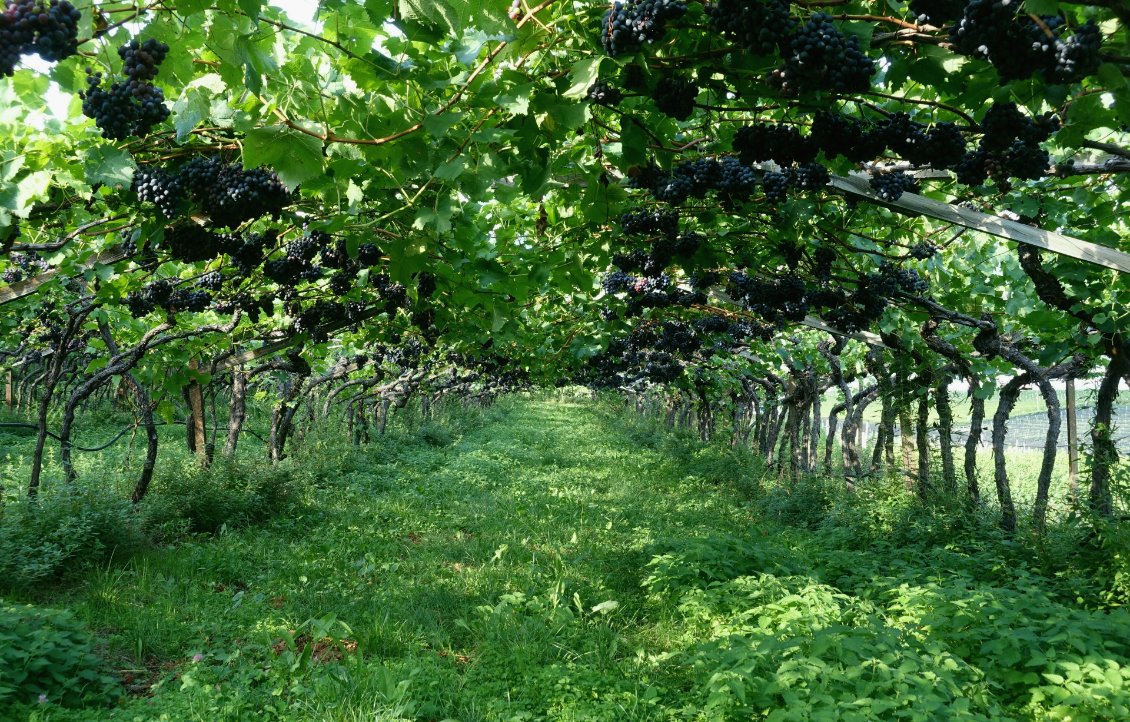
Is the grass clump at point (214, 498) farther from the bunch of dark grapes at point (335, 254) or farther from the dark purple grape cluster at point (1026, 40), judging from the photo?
the dark purple grape cluster at point (1026, 40)

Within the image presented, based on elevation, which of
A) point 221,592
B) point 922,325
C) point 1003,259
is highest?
point 1003,259

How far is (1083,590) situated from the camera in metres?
5.93

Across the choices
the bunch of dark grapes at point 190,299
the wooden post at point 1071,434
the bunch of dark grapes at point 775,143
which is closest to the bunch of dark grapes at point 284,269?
the bunch of dark grapes at point 190,299

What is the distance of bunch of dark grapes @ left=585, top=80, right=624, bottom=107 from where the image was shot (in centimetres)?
260

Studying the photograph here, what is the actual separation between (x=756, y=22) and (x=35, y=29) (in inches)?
77.5

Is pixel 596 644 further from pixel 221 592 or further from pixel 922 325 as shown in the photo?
pixel 922 325

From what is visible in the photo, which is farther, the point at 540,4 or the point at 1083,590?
the point at 1083,590

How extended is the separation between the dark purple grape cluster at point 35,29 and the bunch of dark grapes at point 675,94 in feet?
6.07

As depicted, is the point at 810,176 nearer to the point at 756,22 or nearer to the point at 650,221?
the point at 650,221

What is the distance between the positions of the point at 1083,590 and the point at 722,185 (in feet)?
17.7

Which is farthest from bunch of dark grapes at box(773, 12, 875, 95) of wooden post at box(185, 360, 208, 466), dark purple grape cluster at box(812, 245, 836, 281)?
wooden post at box(185, 360, 208, 466)

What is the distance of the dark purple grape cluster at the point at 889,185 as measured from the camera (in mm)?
3475

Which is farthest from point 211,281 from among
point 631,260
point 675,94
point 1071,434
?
point 1071,434

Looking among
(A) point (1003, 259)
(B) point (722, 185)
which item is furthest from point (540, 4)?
(A) point (1003, 259)
